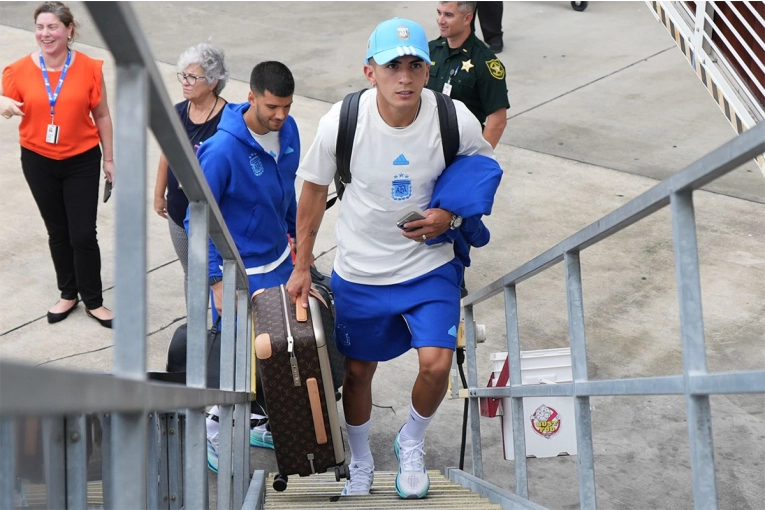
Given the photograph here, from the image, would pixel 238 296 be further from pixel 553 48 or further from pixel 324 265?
pixel 553 48

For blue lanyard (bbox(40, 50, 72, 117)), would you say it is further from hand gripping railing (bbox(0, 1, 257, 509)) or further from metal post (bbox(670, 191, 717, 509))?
metal post (bbox(670, 191, 717, 509))

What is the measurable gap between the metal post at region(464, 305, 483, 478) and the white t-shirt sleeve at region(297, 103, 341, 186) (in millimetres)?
1130

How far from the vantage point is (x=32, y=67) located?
511cm

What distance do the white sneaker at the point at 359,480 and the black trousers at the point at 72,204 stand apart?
7.63 feet

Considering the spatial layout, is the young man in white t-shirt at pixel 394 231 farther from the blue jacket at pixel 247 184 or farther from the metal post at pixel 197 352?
the metal post at pixel 197 352

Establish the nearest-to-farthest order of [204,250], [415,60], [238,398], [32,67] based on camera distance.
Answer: [204,250]
[238,398]
[415,60]
[32,67]

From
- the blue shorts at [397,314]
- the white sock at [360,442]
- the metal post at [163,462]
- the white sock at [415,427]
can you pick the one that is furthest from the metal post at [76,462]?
the white sock at [360,442]

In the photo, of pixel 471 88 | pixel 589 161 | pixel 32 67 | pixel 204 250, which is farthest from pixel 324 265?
pixel 204 250

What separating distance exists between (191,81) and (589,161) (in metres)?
4.33

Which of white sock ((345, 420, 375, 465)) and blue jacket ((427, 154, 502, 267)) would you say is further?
white sock ((345, 420, 375, 465))

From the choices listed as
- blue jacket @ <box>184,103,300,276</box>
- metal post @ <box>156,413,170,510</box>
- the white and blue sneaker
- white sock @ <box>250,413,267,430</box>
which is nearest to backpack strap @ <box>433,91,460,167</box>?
blue jacket @ <box>184,103,300,276</box>

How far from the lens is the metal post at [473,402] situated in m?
4.30

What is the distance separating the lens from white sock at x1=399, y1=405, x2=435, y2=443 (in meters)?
3.82

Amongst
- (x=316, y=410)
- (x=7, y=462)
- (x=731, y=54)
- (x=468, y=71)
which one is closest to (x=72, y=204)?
(x=468, y=71)
